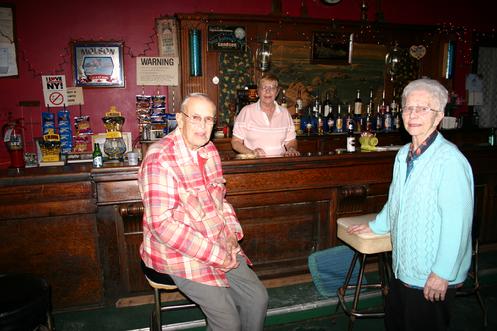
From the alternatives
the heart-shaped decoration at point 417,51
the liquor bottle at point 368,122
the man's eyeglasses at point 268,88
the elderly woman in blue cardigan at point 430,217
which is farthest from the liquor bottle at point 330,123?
the elderly woman in blue cardigan at point 430,217

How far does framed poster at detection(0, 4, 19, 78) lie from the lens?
14.6 ft

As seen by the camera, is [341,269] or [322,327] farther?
[341,269]

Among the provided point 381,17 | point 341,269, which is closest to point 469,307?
point 341,269

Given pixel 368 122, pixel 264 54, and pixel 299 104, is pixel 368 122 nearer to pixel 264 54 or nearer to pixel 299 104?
pixel 299 104

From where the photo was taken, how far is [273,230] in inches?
121

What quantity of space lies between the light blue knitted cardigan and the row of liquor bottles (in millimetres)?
3536

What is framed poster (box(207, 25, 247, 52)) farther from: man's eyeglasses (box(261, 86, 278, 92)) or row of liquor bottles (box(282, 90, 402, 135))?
man's eyeglasses (box(261, 86, 278, 92))

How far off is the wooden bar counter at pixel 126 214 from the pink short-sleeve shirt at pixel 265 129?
0.85 meters

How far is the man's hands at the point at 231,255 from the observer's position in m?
1.88

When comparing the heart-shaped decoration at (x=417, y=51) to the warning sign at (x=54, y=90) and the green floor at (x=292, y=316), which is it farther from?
the warning sign at (x=54, y=90)

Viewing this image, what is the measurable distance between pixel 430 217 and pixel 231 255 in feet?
3.40

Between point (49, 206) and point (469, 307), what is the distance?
3.40 meters

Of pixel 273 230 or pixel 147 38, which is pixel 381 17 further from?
pixel 273 230

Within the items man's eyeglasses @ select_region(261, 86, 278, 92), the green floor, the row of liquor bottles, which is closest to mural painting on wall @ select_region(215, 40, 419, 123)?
the row of liquor bottles
